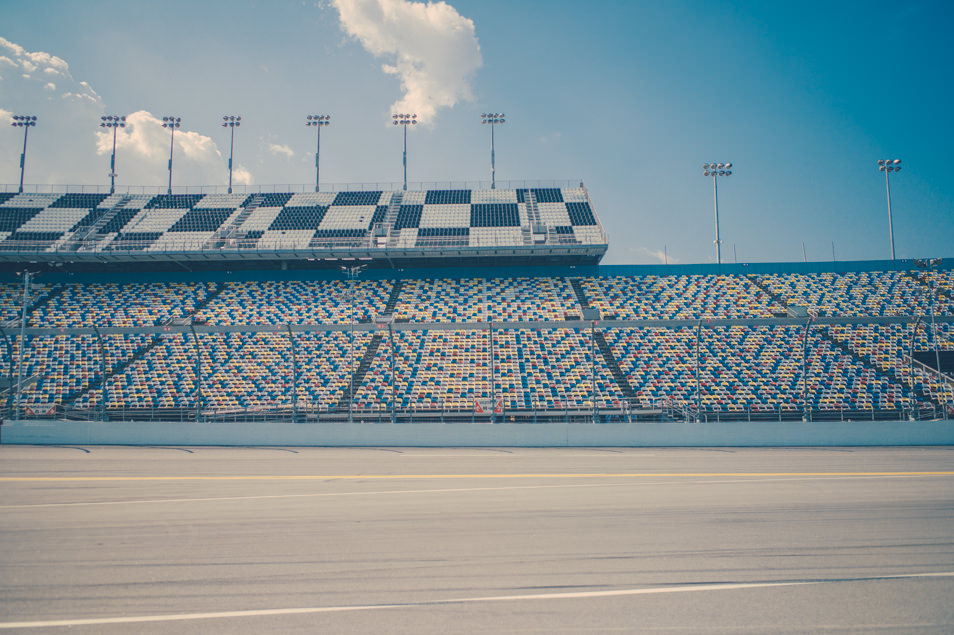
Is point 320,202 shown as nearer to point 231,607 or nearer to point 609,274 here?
point 609,274

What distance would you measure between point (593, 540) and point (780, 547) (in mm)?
2043

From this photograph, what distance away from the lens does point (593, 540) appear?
5.72m

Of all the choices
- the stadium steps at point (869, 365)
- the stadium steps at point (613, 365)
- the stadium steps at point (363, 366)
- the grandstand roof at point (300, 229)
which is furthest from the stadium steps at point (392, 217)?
the stadium steps at point (869, 365)

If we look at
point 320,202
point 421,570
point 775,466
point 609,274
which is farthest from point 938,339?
point 320,202

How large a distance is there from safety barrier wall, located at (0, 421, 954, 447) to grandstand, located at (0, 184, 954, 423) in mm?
728

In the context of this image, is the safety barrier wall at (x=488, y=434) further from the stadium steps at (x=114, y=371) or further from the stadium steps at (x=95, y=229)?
the stadium steps at (x=95, y=229)

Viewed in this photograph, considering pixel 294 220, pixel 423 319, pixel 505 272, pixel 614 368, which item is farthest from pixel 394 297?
pixel 614 368

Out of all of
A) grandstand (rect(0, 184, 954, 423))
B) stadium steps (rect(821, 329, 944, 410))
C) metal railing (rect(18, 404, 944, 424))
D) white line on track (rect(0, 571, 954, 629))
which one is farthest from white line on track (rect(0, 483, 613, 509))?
stadium steps (rect(821, 329, 944, 410))

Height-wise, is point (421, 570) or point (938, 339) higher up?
point (938, 339)

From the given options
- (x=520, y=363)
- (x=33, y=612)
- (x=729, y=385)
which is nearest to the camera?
(x=33, y=612)

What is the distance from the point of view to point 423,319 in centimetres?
2555

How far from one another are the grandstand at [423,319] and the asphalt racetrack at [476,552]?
665 cm

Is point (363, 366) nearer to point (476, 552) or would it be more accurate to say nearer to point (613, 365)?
point (613, 365)

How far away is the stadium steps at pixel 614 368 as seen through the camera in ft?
64.1
